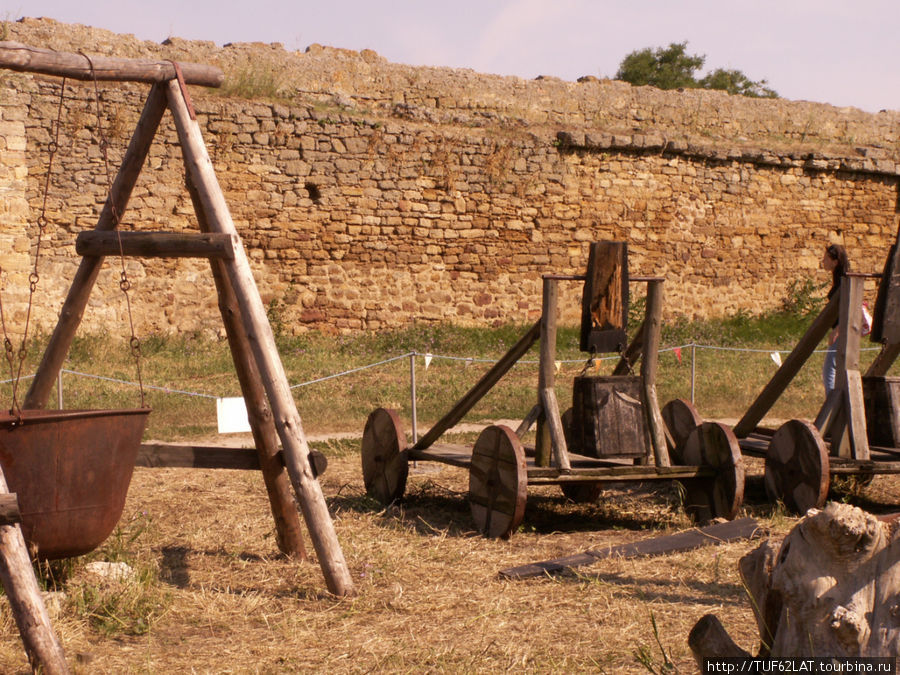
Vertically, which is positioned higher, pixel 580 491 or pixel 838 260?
pixel 838 260

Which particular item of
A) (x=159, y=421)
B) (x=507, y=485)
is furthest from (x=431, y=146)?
(x=507, y=485)

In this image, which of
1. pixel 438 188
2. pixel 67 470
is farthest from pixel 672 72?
pixel 67 470

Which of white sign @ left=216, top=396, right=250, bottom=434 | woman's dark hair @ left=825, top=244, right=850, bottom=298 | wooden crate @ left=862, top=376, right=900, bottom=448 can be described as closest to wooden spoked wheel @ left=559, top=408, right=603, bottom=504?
wooden crate @ left=862, top=376, right=900, bottom=448

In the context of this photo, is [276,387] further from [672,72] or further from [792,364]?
[672,72]

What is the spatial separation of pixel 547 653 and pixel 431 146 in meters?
10.9

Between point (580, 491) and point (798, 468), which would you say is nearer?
point (798, 468)

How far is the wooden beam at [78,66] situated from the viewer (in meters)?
4.25

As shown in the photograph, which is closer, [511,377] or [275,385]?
[275,385]

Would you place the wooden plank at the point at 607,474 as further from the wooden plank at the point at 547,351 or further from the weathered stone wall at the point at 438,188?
the weathered stone wall at the point at 438,188

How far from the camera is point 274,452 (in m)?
4.74

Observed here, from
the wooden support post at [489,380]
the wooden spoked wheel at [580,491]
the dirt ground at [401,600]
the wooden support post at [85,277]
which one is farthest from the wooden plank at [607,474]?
the wooden support post at [85,277]

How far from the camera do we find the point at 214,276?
4691 mm

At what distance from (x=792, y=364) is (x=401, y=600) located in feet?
10.2

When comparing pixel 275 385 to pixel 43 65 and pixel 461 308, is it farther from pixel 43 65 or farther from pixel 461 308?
pixel 461 308
